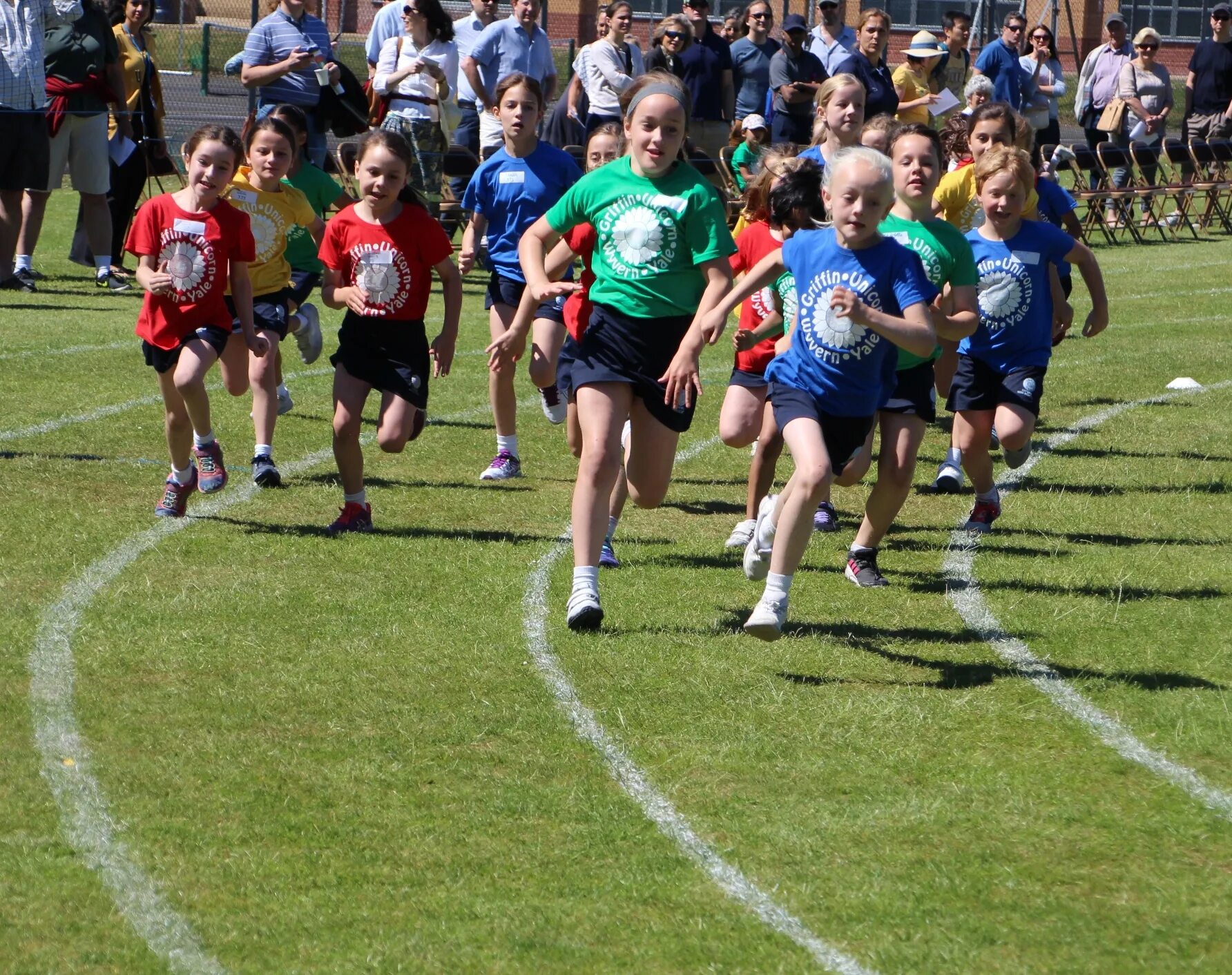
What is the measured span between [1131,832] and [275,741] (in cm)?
250

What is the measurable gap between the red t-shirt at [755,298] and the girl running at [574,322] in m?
0.71

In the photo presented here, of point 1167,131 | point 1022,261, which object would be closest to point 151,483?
point 1022,261

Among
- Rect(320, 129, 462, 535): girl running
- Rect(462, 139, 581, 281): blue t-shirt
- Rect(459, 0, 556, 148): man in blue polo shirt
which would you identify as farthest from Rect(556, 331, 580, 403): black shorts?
Rect(459, 0, 556, 148): man in blue polo shirt

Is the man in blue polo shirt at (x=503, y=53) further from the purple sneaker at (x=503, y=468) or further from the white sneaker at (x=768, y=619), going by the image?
the white sneaker at (x=768, y=619)

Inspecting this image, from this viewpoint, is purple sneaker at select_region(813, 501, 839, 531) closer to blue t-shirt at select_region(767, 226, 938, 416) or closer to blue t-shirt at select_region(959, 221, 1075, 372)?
blue t-shirt at select_region(959, 221, 1075, 372)

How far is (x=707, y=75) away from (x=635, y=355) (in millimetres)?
12464

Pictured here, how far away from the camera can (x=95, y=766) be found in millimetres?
5113

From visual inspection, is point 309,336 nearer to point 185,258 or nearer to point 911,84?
point 185,258

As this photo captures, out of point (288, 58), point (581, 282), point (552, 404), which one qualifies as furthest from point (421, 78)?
point (581, 282)

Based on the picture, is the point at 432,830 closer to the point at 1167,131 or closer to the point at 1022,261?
the point at 1022,261

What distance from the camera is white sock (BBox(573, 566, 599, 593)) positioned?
21.2 feet

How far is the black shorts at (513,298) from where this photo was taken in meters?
9.13

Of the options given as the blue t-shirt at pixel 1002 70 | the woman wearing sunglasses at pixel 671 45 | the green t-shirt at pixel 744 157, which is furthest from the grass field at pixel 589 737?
the blue t-shirt at pixel 1002 70

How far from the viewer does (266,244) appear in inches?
357
